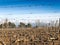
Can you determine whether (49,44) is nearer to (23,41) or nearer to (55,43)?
(55,43)

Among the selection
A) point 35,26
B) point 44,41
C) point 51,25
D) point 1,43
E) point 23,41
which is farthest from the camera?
point 35,26

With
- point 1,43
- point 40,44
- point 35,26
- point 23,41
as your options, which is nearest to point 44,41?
point 40,44

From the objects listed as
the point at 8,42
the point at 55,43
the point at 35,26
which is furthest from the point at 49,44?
the point at 35,26

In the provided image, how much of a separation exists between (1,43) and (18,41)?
0.59m

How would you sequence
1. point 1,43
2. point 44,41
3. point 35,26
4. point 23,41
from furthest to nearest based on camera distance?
point 35,26 < point 44,41 < point 23,41 < point 1,43

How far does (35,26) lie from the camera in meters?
18.8

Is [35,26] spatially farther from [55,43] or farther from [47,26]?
[55,43]

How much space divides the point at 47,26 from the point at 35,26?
4.43ft

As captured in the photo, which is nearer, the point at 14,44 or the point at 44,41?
the point at 14,44

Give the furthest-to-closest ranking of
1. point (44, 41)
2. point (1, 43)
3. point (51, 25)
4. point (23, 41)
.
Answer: point (51, 25) → point (44, 41) → point (23, 41) → point (1, 43)

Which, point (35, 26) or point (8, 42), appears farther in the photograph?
point (35, 26)

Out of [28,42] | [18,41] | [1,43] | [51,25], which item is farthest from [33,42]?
[51,25]

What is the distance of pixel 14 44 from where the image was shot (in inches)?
300

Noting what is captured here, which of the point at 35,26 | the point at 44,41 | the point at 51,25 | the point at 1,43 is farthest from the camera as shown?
the point at 35,26
